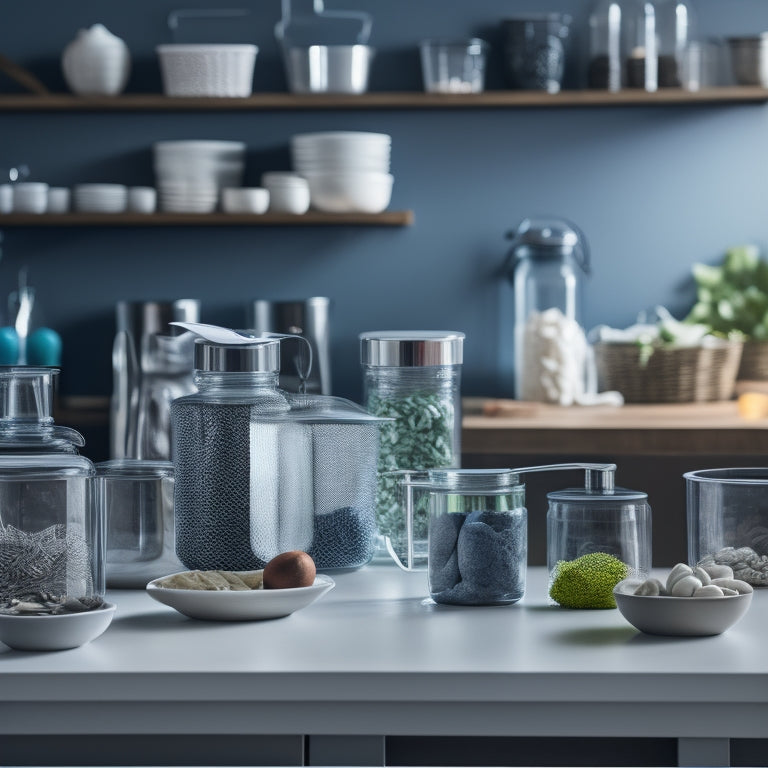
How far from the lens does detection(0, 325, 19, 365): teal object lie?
3455mm

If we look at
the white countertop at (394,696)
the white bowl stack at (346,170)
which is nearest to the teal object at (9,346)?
the white bowl stack at (346,170)

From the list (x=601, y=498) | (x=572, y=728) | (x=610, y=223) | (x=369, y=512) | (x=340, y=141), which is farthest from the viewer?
(x=610, y=223)

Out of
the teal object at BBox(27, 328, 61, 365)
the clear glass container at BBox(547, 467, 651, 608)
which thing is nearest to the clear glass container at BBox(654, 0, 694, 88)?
the teal object at BBox(27, 328, 61, 365)

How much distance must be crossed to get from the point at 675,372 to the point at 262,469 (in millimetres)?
2153

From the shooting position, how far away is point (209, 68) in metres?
3.46

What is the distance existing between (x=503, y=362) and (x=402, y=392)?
2132mm

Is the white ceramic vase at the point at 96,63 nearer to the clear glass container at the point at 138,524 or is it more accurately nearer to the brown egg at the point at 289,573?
the clear glass container at the point at 138,524

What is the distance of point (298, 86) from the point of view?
349cm

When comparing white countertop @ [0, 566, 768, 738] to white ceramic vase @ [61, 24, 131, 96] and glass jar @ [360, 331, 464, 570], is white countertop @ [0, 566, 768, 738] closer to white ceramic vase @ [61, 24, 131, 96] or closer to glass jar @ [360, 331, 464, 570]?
glass jar @ [360, 331, 464, 570]

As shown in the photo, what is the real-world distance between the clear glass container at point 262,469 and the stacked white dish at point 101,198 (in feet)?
7.10

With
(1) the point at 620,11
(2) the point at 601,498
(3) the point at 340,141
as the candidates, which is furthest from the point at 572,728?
(1) the point at 620,11

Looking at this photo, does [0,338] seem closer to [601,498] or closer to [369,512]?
[369,512]

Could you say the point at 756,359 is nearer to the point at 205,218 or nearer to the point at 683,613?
the point at 205,218

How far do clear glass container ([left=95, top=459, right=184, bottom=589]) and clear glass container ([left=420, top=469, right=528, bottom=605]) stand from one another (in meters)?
0.34
